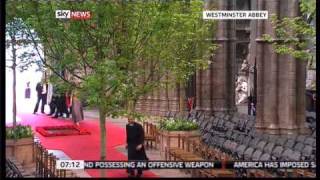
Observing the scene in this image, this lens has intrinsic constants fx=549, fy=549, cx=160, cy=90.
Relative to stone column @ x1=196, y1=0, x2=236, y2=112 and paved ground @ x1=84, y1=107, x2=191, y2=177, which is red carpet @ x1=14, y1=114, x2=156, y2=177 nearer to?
paved ground @ x1=84, y1=107, x2=191, y2=177

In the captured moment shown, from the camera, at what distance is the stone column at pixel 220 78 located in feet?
31.5

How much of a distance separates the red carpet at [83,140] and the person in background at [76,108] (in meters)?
0.12

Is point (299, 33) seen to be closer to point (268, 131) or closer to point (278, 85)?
point (268, 131)

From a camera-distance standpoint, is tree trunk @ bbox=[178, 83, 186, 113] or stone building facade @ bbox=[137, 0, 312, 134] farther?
tree trunk @ bbox=[178, 83, 186, 113]

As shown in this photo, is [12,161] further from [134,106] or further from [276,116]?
[276,116]

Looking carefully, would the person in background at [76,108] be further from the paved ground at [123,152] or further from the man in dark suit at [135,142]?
the man in dark suit at [135,142]

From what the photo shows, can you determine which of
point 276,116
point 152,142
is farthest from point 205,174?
point 276,116

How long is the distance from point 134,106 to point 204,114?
59.6 inches

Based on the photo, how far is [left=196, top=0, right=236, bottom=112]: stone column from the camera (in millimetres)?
9594

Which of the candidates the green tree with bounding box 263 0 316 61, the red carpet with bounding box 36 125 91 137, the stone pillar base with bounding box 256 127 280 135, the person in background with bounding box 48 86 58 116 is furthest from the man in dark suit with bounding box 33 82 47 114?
the stone pillar base with bounding box 256 127 280 135

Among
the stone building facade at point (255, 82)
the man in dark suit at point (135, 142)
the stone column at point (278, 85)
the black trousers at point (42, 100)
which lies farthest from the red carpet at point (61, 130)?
the stone column at point (278, 85)

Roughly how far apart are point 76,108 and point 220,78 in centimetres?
372

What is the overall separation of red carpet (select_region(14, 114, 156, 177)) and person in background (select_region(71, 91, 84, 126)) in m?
0.12
